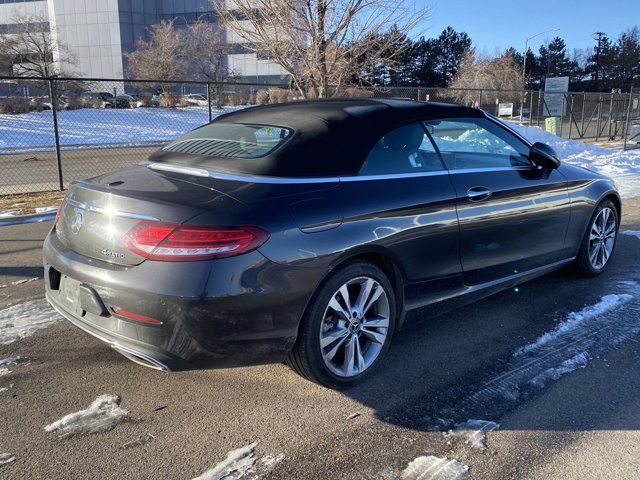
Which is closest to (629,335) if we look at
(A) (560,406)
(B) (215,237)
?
(A) (560,406)

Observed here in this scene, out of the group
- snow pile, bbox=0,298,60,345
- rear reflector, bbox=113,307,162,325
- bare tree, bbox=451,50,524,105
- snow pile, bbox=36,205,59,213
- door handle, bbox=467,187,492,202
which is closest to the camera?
rear reflector, bbox=113,307,162,325

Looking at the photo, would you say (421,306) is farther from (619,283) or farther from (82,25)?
(82,25)

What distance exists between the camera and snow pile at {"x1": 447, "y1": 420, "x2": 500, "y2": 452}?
2771mm

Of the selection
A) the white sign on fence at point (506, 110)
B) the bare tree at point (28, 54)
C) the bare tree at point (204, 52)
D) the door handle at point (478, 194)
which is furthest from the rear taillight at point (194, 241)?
the bare tree at point (28, 54)

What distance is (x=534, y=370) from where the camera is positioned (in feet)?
11.5

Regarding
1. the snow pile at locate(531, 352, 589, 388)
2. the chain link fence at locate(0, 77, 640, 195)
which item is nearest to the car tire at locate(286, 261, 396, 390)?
the snow pile at locate(531, 352, 589, 388)

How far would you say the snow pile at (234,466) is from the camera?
2.51 metres

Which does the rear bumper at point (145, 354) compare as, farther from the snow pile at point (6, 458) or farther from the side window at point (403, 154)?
the side window at point (403, 154)

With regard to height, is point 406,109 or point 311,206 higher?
point 406,109

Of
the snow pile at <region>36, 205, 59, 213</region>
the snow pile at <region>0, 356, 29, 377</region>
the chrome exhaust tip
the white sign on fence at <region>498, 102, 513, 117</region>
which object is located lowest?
the snow pile at <region>0, 356, 29, 377</region>

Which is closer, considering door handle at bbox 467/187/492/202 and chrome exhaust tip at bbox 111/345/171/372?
chrome exhaust tip at bbox 111/345/171/372

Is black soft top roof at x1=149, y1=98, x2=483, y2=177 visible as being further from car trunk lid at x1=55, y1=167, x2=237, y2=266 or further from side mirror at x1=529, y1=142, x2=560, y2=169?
side mirror at x1=529, y1=142, x2=560, y2=169

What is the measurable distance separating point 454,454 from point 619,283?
3295mm

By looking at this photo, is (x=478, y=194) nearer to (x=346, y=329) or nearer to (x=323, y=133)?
(x=323, y=133)
